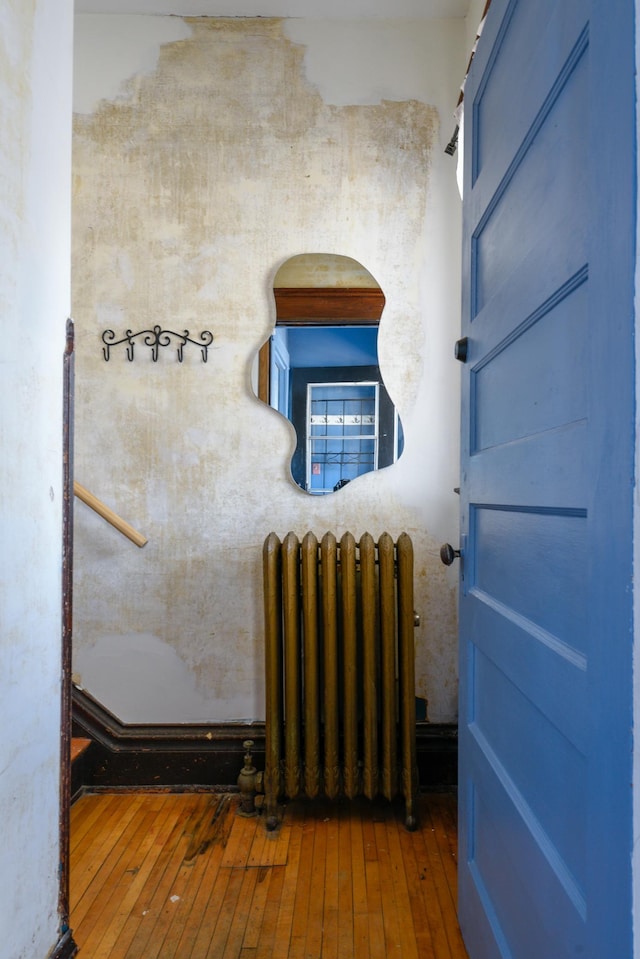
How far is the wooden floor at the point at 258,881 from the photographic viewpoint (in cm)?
151

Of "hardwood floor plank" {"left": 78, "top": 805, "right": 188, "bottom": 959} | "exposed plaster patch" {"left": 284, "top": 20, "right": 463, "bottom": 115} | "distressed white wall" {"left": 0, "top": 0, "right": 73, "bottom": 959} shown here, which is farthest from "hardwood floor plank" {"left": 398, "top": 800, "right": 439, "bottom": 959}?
"exposed plaster patch" {"left": 284, "top": 20, "right": 463, "bottom": 115}

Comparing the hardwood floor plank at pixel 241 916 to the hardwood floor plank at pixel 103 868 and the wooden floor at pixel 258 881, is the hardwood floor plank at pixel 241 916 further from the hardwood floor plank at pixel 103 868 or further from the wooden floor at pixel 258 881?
the hardwood floor plank at pixel 103 868

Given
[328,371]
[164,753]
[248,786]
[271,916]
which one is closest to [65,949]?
[271,916]

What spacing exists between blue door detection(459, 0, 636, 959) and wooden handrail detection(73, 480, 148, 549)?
4.14 feet

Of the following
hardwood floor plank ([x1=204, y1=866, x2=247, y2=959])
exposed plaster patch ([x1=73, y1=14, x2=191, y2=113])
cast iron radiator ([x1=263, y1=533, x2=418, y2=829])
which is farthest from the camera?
exposed plaster patch ([x1=73, y1=14, x2=191, y2=113])

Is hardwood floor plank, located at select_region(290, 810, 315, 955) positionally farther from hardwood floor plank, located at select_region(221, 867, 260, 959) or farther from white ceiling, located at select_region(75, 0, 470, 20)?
white ceiling, located at select_region(75, 0, 470, 20)

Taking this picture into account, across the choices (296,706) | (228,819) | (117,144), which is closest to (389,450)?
(296,706)

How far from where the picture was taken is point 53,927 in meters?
1.29

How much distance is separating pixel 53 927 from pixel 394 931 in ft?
2.58

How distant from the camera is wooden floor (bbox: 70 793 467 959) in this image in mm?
1511

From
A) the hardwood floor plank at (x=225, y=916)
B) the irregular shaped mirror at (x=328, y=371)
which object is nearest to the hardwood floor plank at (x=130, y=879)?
the hardwood floor plank at (x=225, y=916)

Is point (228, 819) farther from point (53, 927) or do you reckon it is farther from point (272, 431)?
point (272, 431)

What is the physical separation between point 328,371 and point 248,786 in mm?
1463

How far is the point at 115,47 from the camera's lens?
2344mm
